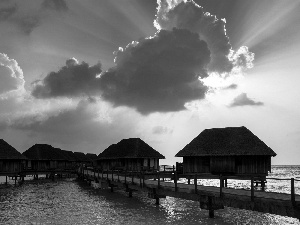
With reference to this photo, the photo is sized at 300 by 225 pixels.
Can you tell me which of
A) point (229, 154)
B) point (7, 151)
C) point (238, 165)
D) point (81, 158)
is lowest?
point (81, 158)

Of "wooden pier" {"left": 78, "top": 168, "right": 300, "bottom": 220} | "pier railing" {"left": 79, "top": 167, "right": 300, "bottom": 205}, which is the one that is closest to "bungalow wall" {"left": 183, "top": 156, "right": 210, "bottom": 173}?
"pier railing" {"left": 79, "top": 167, "right": 300, "bottom": 205}

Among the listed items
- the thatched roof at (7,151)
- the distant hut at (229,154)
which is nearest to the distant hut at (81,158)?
the thatched roof at (7,151)

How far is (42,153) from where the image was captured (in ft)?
202

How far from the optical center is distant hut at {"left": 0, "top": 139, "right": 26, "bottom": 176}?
148 ft

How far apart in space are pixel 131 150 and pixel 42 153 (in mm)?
22640

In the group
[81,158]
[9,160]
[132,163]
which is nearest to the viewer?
[132,163]

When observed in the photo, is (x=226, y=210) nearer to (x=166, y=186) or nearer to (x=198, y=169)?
(x=166, y=186)

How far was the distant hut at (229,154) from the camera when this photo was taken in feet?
114

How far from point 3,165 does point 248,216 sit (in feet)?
117

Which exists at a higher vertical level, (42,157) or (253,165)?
(253,165)

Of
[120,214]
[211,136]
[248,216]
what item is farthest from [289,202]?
[211,136]

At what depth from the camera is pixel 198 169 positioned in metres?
36.9

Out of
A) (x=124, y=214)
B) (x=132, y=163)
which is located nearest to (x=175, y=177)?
(x=124, y=214)

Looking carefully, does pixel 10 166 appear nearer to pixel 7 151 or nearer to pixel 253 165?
pixel 7 151
